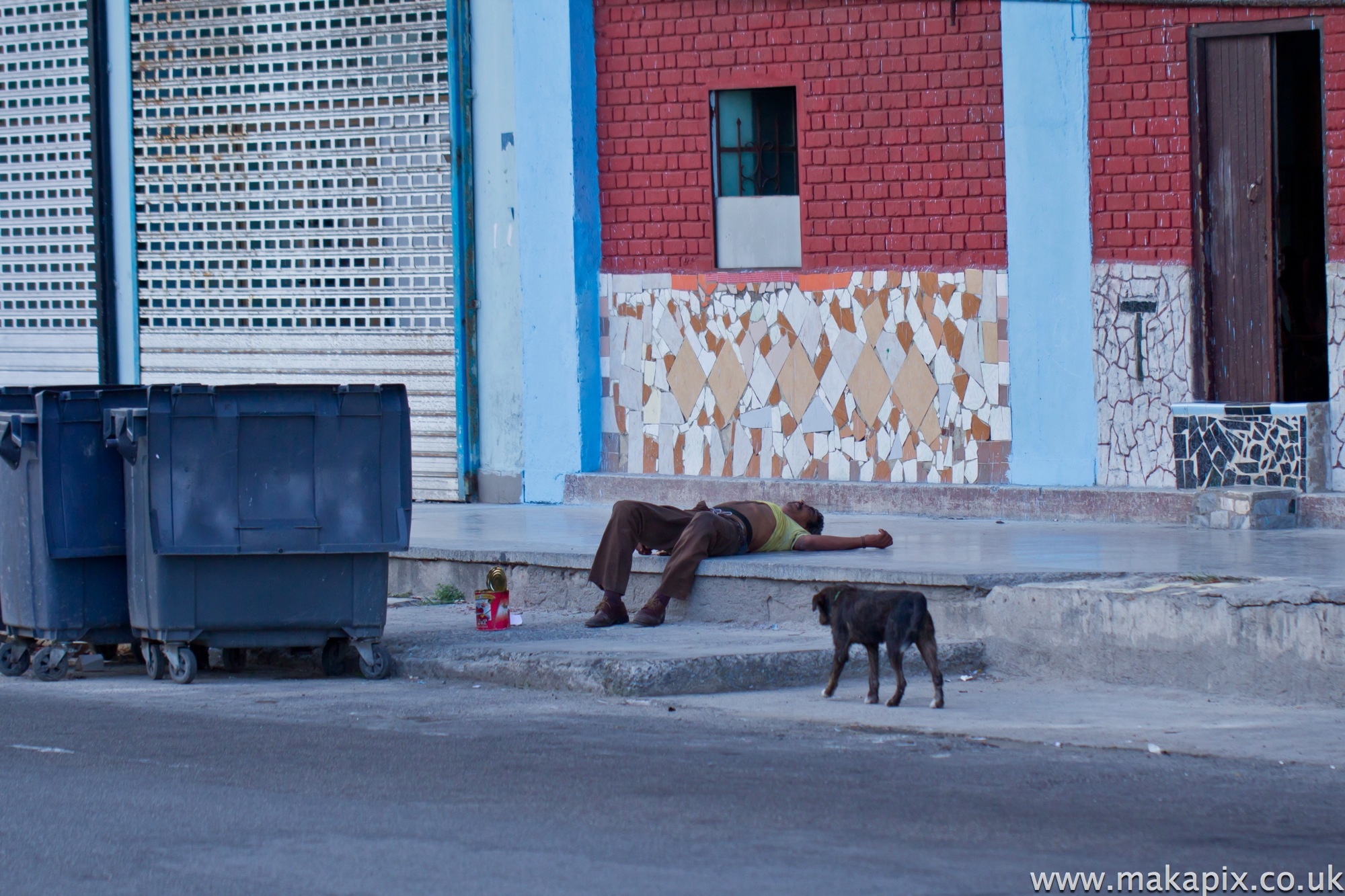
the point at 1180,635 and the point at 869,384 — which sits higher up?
the point at 869,384

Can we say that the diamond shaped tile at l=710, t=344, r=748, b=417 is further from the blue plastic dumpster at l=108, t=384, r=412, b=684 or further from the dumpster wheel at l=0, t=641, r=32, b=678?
the dumpster wheel at l=0, t=641, r=32, b=678

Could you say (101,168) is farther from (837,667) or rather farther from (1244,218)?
(837,667)

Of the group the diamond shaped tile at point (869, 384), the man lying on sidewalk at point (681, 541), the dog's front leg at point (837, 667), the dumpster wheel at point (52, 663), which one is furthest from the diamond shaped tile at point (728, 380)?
the dumpster wheel at point (52, 663)

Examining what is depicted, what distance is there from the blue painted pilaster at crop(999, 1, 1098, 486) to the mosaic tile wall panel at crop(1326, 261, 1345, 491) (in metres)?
1.50

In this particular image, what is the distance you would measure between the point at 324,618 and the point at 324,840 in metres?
3.31

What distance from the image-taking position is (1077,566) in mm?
9125

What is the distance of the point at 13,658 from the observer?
898cm

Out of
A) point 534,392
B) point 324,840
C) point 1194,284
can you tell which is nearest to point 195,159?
point 534,392

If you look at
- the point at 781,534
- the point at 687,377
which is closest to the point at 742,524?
the point at 781,534

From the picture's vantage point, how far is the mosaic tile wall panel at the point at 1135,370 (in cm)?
1167

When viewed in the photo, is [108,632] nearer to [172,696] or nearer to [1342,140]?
[172,696]

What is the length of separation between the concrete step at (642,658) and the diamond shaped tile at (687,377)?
390cm

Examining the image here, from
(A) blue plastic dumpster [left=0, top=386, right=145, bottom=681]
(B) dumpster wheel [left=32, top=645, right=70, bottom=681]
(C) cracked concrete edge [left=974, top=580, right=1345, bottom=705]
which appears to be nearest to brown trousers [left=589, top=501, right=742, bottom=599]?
(C) cracked concrete edge [left=974, top=580, right=1345, bottom=705]

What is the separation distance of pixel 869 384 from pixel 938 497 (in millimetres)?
979
